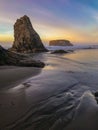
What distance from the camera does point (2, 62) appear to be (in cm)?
1127

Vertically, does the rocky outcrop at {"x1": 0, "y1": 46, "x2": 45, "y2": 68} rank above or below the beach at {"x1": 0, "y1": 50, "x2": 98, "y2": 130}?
above

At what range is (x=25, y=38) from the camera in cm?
4588

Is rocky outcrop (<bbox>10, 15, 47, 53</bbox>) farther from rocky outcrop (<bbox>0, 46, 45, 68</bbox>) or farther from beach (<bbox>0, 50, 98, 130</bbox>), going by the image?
beach (<bbox>0, 50, 98, 130</bbox>)

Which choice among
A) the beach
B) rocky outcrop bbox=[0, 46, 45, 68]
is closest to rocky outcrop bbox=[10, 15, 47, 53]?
rocky outcrop bbox=[0, 46, 45, 68]

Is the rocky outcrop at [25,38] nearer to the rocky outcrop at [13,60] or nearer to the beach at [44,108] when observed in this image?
the rocky outcrop at [13,60]

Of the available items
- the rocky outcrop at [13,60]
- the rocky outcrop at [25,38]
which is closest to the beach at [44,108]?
the rocky outcrop at [13,60]

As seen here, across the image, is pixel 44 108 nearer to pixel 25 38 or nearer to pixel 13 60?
pixel 13 60

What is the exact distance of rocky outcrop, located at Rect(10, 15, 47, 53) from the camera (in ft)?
146

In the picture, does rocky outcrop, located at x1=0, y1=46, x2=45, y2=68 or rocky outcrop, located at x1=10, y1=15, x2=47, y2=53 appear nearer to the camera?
rocky outcrop, located at x1=0, y1=46, x2=45, y2=68

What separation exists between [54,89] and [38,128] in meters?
2.86

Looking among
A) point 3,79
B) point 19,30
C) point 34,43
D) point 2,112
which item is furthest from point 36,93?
point 19,30

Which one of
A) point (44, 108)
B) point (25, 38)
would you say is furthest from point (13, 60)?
point (25, 38)

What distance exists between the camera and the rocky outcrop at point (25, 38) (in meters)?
44.5

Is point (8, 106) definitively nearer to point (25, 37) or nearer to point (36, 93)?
A: point (36, 93)
